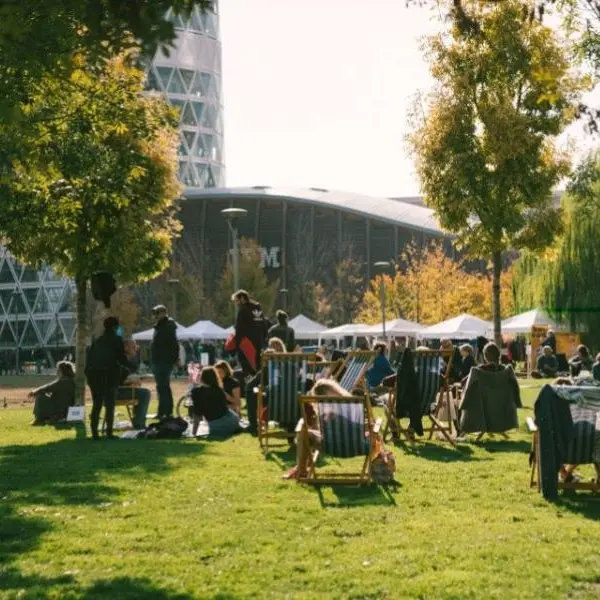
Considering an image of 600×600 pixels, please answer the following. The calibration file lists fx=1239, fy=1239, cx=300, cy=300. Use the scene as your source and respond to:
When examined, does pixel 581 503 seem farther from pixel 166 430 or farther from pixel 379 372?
pixel 379 372

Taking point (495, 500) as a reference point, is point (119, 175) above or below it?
above

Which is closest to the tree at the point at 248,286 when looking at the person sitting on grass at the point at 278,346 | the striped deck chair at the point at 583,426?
the person sitting on grass at the point at 278,346

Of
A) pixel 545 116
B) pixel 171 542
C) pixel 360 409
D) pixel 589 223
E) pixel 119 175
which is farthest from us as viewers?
pixel 589 223

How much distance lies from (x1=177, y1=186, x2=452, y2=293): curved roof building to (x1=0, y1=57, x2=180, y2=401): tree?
2823 inches

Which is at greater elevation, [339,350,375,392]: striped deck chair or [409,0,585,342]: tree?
[409,0,585,342]: tree

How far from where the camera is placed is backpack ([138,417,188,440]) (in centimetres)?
1647

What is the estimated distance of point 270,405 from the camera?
14016mm

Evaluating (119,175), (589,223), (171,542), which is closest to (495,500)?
(171,542)

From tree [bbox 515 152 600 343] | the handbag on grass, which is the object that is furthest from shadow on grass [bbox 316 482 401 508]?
tree [bbox 515 152 600 343]

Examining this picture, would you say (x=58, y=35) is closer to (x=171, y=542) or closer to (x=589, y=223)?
(x=171, y=542)

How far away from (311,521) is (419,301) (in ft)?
213

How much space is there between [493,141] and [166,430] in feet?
45.5

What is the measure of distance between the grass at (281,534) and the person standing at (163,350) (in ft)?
18.5

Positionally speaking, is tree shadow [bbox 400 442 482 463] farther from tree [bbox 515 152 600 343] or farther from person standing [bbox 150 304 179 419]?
tree [bbox 515 152 600 343]
